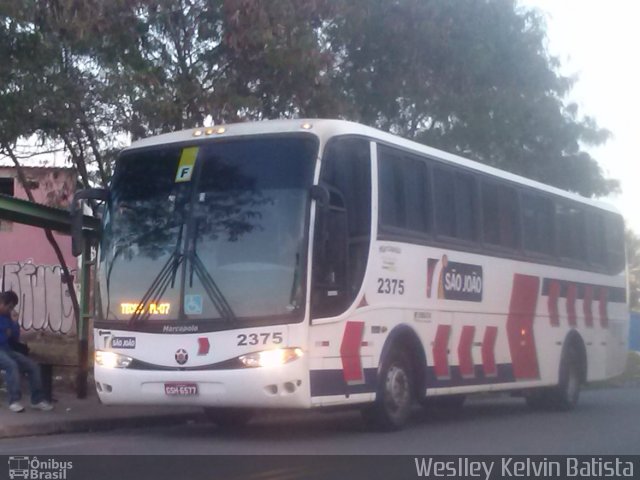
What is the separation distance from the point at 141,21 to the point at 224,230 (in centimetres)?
631

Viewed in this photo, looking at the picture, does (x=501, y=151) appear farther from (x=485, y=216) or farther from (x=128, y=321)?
(x=128, y=321)

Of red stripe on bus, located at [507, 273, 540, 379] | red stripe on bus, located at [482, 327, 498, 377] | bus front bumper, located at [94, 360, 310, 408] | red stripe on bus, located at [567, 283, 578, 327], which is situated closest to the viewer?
bus front bumper, located at [94, 360, 310, 408]

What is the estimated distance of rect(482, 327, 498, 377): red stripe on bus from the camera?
616 inches

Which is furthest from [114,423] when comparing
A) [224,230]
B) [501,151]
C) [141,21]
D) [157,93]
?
[501,151]

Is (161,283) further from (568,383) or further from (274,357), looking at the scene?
(568,383)

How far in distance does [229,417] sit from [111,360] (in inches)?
102

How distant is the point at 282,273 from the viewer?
38.2ft

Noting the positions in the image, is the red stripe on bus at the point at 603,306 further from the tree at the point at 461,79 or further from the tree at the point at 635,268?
the tree at the point at 635,268

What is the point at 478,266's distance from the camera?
50.7 feet

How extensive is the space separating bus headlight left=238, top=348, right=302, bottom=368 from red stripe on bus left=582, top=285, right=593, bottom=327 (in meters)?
9.28

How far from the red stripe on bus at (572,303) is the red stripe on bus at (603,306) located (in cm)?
139

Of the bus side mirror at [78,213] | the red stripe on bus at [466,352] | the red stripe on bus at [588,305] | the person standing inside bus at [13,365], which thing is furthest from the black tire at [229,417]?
the red stripe on bus at [588,305]

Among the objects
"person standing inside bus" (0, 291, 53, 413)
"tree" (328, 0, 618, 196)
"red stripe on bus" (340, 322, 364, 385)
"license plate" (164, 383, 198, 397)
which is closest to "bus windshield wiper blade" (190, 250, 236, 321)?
"license plate" (164, 383, 198, 397)
